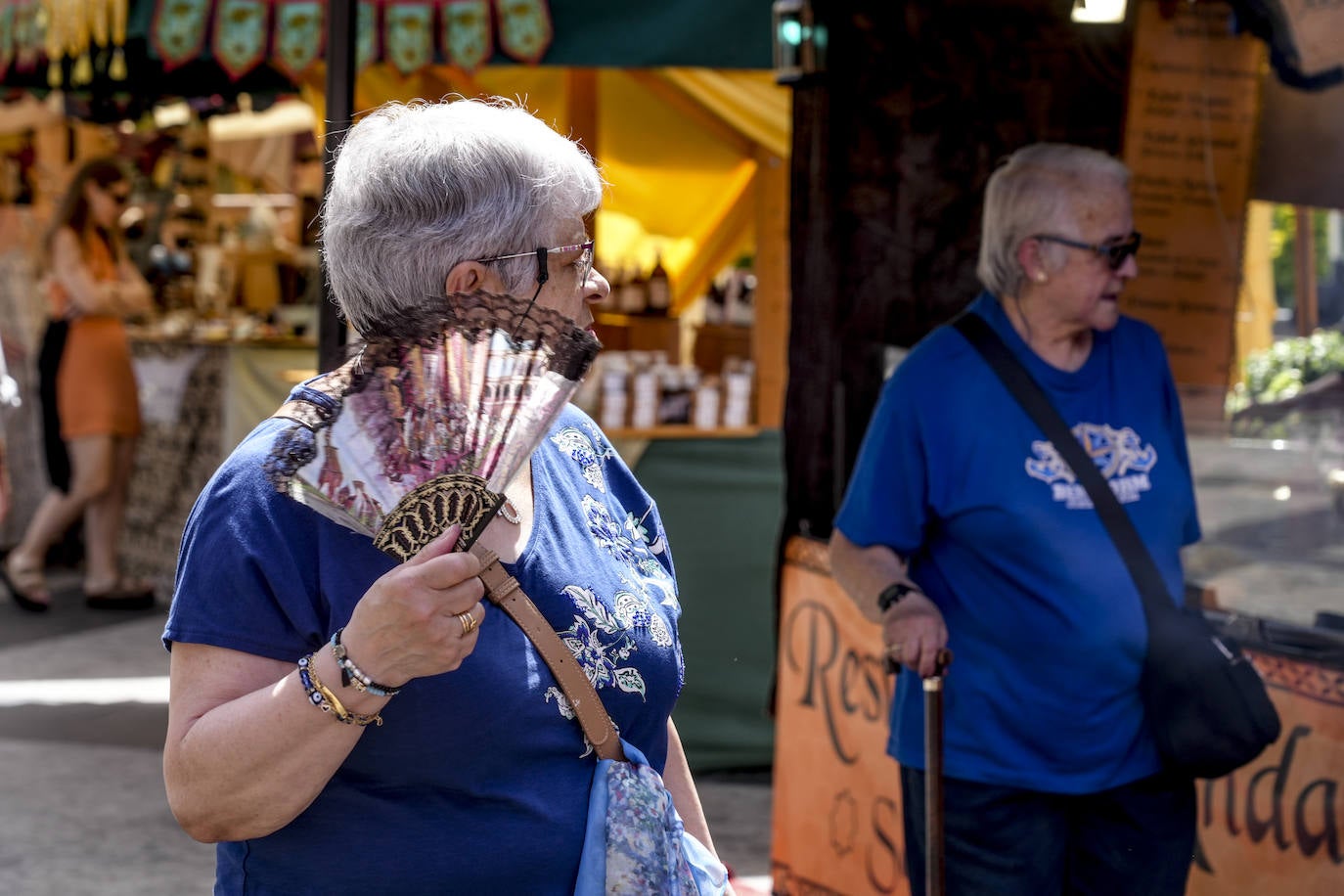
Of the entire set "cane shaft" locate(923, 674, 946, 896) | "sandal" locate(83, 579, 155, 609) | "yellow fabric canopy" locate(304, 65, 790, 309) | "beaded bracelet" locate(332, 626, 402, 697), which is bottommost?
"sandal" locate(83, 579, 155, 609)

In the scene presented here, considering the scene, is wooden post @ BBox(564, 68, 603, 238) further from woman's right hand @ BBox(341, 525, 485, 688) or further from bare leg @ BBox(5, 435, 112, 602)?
woman's right hand @ BBox(341, 525, 485, 688)

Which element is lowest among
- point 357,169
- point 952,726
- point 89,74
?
point 952,726

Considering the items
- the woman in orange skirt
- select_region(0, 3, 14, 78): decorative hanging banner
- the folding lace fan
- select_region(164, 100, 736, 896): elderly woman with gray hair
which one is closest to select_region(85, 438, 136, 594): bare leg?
the woman in orange skirt

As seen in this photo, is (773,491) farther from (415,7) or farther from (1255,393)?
(415,7)

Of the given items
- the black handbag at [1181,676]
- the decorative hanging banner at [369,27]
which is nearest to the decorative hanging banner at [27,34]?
the decorative hanging banner at [369,27]

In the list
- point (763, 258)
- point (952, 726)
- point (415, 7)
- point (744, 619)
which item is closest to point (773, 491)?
point (744, 619)

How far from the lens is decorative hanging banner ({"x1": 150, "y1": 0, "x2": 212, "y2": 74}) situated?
5.11m

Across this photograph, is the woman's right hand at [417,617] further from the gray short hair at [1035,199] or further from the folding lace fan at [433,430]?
the gray short hair at [1035,199]

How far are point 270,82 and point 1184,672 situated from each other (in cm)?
492

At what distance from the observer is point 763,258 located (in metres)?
6.32

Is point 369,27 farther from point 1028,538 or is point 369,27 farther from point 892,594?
point 1028,538

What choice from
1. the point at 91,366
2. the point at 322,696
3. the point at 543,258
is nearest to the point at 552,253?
the point at 543,258

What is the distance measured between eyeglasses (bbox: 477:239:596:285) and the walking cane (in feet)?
3.91

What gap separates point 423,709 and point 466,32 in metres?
3.81
